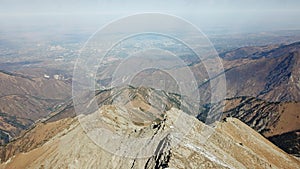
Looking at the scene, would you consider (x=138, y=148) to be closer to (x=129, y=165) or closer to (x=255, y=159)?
(x=129, y=165)

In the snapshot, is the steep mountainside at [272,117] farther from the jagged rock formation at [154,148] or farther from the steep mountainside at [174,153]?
the jagged rock formation at [154,148]

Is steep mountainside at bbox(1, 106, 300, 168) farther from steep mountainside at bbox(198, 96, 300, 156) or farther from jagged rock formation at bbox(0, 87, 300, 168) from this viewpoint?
steep mountainside at bbox(198, 96, 300, 156)

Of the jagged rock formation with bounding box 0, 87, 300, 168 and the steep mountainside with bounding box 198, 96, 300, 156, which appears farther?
the steep mountainside with bounding box 198, 96, 300, 156

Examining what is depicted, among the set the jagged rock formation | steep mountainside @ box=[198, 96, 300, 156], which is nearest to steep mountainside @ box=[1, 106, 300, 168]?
the jagged rock formation

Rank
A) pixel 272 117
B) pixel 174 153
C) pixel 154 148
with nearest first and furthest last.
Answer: pixel 174 153 → pixel 154 148 → pixel 272 117

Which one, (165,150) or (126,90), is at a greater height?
(165,150)

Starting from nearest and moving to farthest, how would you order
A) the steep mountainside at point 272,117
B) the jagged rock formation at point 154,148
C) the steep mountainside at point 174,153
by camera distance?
the steep mountainside at point 174,153
the jagged rock formation at point 154,148
the steep mountainside at point 272,117

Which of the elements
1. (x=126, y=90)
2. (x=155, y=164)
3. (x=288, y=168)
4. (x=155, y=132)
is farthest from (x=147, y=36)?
(x=126, y=90)

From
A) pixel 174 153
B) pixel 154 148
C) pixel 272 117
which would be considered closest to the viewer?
pixel 174 153

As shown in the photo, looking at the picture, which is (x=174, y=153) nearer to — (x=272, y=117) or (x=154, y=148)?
(x=154, y=148)

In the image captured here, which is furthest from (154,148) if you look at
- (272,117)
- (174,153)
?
(272,117)

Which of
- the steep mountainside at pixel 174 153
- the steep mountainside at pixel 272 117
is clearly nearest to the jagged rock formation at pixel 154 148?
the steep mountainside at pixel 174 153
